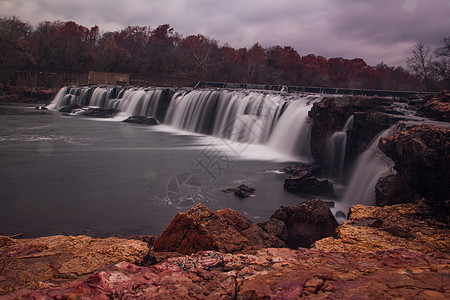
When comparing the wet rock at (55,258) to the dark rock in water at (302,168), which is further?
the dark rock in water at (302,168)

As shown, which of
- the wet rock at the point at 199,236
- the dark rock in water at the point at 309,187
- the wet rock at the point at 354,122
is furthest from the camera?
the wet rock at the point at 354,122

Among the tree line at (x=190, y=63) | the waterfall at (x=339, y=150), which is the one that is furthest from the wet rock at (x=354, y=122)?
the tree line at (x=190, y=63)

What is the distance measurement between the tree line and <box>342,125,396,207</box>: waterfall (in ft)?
114

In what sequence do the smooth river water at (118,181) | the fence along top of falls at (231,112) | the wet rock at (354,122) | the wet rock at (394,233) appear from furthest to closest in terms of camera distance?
the fence along top of falls at (231,112)
the wet rock at (354,122)
the smooth river water at (118,181)
the wet rock at (394,233)

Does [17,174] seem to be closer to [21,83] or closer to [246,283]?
[246,283]

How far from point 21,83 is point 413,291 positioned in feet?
163

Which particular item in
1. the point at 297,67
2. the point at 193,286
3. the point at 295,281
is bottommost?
the point at 193,286

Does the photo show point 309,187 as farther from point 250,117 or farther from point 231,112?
point 231,112

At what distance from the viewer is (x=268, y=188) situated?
937 centimetres

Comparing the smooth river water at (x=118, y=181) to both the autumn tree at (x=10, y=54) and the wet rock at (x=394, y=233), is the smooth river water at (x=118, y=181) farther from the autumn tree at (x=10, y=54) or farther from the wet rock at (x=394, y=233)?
the autumn tree at (x=10, y=54)

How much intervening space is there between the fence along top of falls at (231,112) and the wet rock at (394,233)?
9818mm

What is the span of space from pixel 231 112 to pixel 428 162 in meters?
15.2

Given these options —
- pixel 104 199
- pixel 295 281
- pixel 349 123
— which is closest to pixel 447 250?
pixel 295 281

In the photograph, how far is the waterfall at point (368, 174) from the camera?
8.45 meters
